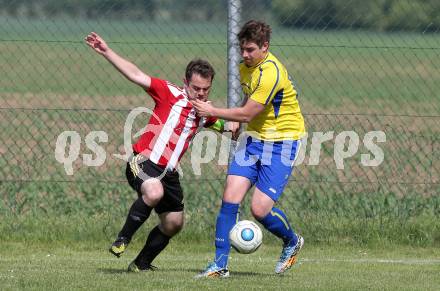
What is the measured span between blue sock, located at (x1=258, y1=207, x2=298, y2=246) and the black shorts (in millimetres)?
721

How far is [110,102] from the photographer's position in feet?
68.5

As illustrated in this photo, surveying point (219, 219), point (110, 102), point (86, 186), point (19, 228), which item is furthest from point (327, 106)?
point (219, 219)

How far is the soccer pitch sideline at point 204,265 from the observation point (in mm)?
7418

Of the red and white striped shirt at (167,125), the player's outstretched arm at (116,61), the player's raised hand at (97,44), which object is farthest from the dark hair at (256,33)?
the player's raised hand at (97,44)

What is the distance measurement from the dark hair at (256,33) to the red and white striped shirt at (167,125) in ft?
2.34

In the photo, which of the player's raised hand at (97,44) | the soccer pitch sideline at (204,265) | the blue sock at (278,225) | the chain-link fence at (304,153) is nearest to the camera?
the soccer pitch sideline at (204,265)

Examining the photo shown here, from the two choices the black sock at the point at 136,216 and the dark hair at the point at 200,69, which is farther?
the black sock at the point at 136,216

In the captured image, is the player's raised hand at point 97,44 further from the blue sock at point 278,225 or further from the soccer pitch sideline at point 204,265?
the blue sock at point 278,225

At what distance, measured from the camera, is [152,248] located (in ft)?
27.4

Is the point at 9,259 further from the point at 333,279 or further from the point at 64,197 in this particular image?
the point at 333,279

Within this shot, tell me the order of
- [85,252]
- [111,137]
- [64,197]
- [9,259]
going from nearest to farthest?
[9,259], [85,252], [64,197], [111,137]

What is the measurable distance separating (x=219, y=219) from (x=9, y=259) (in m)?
2.18

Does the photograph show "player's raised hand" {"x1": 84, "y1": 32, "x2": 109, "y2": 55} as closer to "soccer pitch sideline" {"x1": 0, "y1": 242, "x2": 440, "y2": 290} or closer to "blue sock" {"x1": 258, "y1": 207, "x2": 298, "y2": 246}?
"soccer pitch sideline" {"x1": 0, "y1": 242, "x2": 440, "y2": 290}

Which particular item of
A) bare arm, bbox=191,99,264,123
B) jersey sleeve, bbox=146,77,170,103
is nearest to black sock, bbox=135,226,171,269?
jersey sleeve, bbox=146,77,170,103
